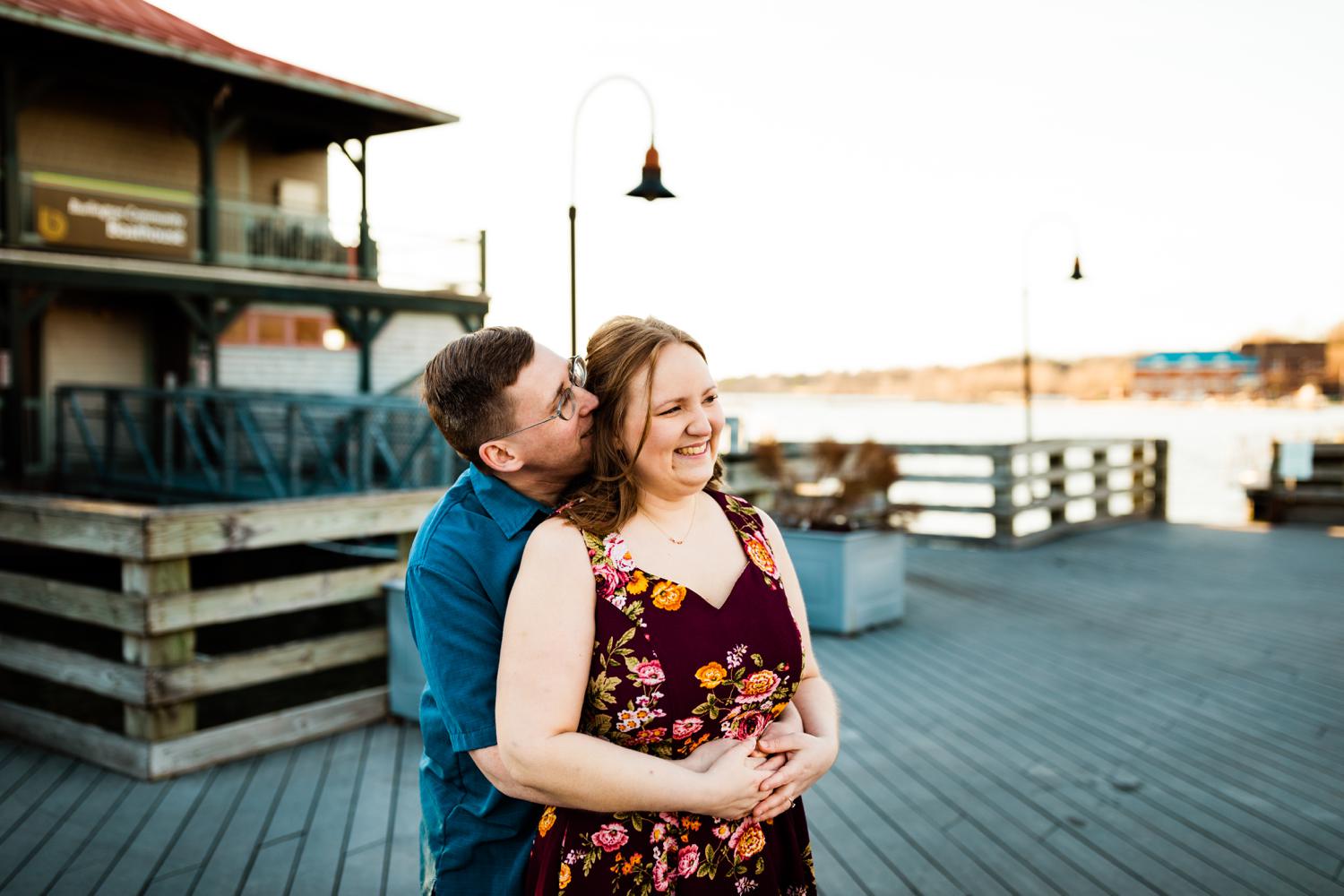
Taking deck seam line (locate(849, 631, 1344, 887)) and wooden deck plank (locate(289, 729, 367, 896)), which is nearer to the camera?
wooden deck plank (locate(289, 729, 367, 896))

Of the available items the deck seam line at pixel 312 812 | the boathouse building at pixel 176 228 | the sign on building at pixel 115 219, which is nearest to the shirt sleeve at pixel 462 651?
the deck seam line at pixel 312 812

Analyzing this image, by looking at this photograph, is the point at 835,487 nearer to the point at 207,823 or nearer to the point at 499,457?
the point at 207,823

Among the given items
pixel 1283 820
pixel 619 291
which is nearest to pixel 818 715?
pixel 1283 820

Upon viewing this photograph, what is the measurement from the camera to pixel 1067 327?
4041 centimetres

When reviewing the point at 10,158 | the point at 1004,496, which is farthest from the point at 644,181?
the point at 10,158

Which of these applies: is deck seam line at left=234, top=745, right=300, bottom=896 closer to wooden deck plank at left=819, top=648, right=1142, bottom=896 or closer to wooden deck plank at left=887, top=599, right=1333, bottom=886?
wooden deck plank at left=819, top=648, right=1142, bottom=896

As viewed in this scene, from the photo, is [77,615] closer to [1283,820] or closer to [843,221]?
[1283,820]

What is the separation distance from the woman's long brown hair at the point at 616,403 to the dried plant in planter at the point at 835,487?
17.7ft

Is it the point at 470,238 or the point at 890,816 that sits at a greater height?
the point at 470,238

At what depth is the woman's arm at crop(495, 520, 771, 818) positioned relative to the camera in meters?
1.46

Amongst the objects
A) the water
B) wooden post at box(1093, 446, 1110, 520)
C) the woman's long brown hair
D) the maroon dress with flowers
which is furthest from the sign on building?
the maroon dress with flowers

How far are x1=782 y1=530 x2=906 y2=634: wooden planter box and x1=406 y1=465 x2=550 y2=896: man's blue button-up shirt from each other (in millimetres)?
4989

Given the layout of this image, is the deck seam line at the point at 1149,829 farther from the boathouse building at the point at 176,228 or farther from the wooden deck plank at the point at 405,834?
the boathouse building at the point at 176,228

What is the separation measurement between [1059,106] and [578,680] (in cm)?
2363
